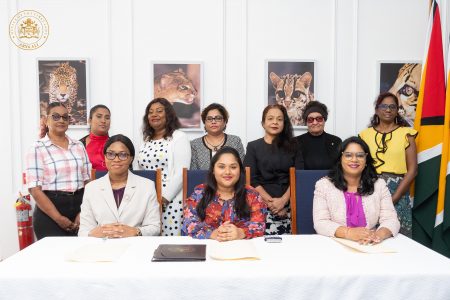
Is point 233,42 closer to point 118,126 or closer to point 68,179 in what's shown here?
point 118,126

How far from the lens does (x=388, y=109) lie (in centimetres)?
312

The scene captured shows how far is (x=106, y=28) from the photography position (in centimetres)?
385

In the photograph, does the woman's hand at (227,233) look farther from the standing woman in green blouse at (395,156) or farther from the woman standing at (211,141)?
the standing woman in green blouse at (395,156)

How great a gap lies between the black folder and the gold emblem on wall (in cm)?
290

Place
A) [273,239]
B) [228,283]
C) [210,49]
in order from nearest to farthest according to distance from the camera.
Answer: [228,283]
[273,239]
[210,49]

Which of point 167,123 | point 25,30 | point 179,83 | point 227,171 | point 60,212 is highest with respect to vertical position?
point 25,30

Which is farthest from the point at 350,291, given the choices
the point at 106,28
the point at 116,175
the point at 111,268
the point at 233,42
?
the point at 106,28

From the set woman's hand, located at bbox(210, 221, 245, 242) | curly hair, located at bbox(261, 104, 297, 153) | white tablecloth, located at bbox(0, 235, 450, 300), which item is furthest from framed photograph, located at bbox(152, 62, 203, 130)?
white tablecloth, located at bbox(0, 235, 450, 300)

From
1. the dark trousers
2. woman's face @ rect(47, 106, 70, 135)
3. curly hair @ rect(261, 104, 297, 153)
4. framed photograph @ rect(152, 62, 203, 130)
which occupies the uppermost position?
framed photograph @ rect(152, 62, 203, 130)

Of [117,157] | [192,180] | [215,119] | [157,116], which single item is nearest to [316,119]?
[215,119]

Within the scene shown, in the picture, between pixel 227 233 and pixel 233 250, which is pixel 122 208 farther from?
pixel 233 250

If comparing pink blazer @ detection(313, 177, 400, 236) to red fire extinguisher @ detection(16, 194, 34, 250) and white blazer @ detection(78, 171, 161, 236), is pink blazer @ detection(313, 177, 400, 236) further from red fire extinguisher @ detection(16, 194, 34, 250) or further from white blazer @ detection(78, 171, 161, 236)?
red fire extinguisher @ detection(16, 194, 34, 250)

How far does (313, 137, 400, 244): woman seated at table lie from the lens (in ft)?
7.59

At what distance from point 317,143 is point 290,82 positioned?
86 centimetres
